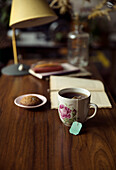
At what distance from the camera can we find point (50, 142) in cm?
63

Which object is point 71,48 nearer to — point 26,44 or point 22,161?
point 22,161

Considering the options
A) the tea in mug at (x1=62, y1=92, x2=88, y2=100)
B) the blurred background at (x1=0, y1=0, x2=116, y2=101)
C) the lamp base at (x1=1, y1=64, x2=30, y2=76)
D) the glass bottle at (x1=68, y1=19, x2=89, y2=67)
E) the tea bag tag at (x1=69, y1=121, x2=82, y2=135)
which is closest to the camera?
the tea bag tag at (x1=69, y1=121, x2=82, y2=135)

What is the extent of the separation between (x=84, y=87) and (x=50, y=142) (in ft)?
1.59

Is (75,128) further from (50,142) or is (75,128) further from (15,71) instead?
(15,71)

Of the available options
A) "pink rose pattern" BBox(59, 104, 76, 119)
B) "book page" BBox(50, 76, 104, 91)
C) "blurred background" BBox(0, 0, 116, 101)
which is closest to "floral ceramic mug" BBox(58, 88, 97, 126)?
"pink rose pattern" BBox(59, 104, 76, 119)

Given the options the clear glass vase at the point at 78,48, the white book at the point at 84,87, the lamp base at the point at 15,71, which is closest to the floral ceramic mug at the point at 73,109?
the white book at the point at 84,87

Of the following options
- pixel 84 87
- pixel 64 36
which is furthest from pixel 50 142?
pixel 64 36

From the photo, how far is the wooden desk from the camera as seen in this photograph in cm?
54

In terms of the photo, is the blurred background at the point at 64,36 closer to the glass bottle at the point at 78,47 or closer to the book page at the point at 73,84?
the glass bottle at the point at 78,47

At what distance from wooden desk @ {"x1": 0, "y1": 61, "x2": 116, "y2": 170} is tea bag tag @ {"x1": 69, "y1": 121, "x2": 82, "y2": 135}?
1 cm

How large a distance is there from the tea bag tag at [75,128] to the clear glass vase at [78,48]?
961 mm

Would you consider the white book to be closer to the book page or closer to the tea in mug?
the book page

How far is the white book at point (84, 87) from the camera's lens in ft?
2.94

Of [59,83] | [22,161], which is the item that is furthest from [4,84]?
[22,161]
